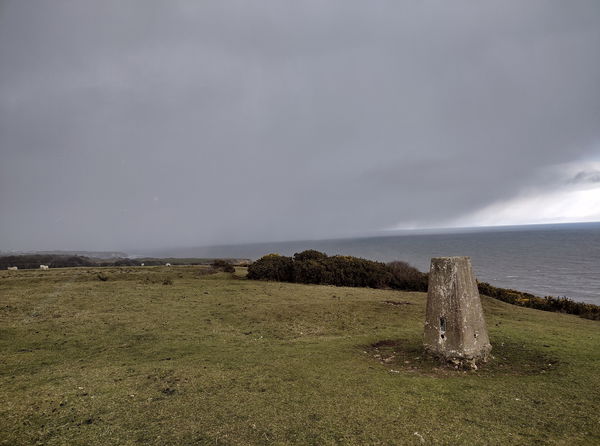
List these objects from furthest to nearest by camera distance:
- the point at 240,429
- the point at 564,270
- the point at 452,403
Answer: the point at 564,270 → the point at 452,403 → the point at 240,429

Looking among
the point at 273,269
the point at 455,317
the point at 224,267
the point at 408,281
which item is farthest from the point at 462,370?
the point at 224,267

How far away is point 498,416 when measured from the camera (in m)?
5.74

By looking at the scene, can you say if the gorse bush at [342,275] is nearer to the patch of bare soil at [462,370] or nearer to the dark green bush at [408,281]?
the dark green bush at [408,281]

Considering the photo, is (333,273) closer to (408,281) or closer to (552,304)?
(408,281)

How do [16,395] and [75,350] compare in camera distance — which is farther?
[75,350]

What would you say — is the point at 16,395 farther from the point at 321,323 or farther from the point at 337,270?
the point at 337,270

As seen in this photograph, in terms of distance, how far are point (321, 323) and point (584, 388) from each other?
304 inches

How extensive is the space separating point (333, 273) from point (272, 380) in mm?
16545

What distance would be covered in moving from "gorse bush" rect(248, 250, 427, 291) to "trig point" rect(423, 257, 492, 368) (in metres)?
14.5

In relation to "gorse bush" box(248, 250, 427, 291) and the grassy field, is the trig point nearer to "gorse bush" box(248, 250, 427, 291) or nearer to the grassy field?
the grassy field

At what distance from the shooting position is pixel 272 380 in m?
7.23

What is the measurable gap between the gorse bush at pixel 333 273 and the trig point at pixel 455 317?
14464mm

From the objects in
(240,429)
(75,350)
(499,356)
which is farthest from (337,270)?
(240,429)

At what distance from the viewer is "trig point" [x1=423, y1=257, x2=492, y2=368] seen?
828 centimetres
